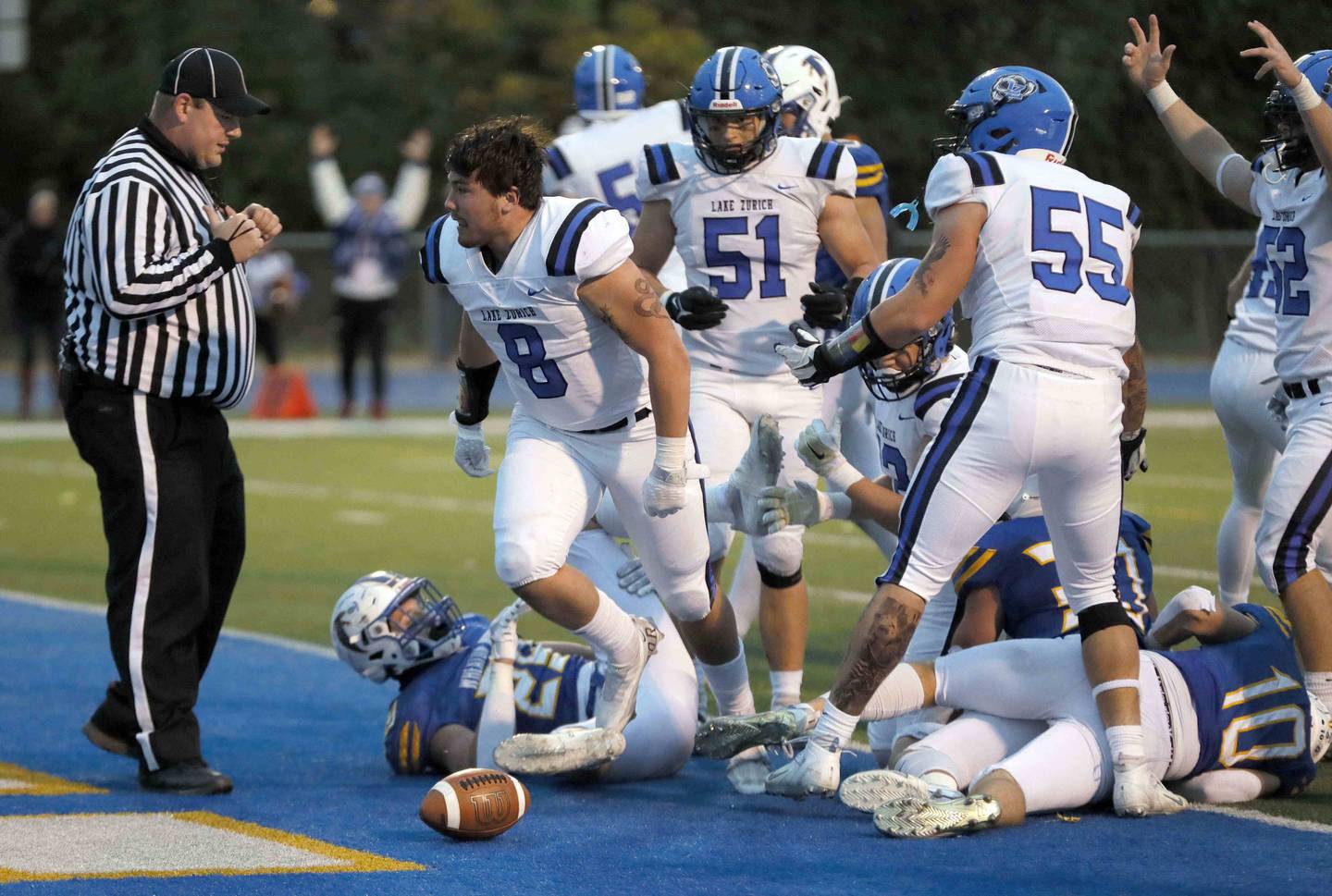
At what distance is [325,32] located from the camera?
100 feet

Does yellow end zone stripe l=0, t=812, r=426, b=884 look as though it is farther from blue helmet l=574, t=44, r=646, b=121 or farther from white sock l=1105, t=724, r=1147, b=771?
blue helmet l=574, t=44, r=646, b=121

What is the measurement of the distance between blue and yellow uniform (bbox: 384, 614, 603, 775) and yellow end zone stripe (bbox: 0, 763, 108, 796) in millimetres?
817

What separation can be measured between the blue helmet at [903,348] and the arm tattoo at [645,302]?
21.0 inches

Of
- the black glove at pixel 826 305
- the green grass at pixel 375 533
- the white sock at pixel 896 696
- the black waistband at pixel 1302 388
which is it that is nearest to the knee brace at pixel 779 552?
the green grass at pixel 375 533

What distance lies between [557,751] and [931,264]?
1512 mm

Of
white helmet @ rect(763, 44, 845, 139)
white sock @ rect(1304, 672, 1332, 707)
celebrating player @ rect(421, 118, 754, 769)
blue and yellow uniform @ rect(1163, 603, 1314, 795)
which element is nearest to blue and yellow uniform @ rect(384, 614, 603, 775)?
celebrating player @ rect(421, 118, 754, 769)

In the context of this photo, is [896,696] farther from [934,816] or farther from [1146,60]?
[1146,60]

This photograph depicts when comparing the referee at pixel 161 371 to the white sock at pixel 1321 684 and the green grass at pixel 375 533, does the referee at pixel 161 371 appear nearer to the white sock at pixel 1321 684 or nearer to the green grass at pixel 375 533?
the green grass at pixel 375 533

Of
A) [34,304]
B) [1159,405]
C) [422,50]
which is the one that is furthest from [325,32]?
[1159,405]

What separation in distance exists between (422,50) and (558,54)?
3036 mm

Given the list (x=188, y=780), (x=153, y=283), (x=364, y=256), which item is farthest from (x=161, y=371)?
(x=364, y=256)

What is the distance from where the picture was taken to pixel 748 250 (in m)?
6.14

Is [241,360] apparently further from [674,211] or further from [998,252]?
[998,252]

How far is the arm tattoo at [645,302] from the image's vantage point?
491cm
